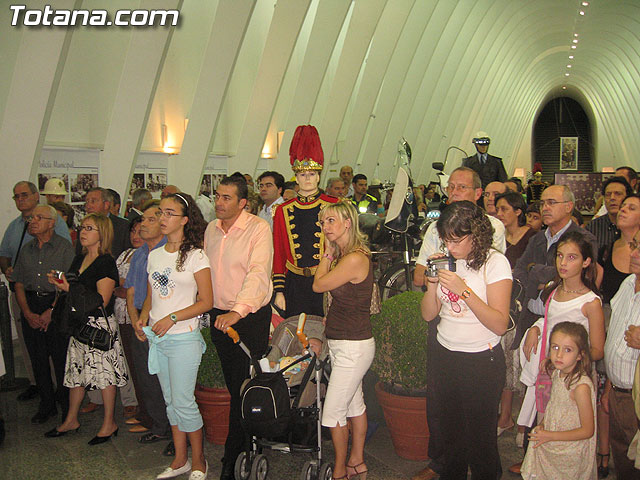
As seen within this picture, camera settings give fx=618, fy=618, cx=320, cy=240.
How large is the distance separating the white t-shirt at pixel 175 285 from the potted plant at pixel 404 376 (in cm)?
139

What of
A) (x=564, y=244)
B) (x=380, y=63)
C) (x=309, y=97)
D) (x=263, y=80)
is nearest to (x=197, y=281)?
(x=564, y=244)

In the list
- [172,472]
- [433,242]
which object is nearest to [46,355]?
[172,472]

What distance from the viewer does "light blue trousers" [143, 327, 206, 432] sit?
4.07 m

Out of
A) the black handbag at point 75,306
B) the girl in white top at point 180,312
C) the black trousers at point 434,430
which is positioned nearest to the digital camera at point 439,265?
the black trousers at point 434,430

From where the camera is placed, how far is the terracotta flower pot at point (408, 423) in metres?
4.31

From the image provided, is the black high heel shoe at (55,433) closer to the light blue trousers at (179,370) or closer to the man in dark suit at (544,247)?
the light blue trousers at (179,370)

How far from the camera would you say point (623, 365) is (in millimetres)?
3592

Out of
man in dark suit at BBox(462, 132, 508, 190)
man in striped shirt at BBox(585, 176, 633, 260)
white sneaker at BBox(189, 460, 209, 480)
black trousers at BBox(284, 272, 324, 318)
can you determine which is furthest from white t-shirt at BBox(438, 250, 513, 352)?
man in dark suit at BBox(462, 132, 508, 190)

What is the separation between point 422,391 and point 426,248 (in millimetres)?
1143

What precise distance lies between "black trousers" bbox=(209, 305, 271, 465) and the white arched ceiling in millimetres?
4616

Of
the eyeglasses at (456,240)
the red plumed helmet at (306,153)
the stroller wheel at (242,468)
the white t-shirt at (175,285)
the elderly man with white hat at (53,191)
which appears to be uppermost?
the red plumed helmet at (306,153)

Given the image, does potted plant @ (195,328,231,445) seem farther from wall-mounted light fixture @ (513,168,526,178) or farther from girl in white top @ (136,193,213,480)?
wall-mounted light fixture @ (513,168,526,178)

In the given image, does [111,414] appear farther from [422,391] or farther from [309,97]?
[309,97]

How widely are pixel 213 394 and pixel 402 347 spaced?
1.47m
